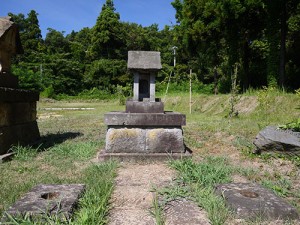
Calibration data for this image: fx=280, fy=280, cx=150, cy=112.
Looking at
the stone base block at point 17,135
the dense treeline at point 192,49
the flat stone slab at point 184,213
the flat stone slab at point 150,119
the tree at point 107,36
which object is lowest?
the flat stone slab at point 184,213

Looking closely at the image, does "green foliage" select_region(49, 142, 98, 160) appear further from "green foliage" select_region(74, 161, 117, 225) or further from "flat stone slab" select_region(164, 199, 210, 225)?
"flat stone slab" select_region(164, 199, 210, 225)

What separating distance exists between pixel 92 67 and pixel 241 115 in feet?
84.4

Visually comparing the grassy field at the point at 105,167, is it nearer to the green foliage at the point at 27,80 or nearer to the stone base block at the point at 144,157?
the stone base block at the point at 144,157

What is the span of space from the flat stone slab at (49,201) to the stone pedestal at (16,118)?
9.12ft

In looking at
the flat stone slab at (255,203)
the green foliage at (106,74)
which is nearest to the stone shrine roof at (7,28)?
the flat stone slab at (255,203)

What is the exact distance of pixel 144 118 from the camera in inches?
227

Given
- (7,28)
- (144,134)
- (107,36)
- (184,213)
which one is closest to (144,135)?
(144,134)

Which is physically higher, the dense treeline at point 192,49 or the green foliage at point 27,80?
the dense treeline at point 192,49

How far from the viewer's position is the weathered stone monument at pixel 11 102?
5.80 m

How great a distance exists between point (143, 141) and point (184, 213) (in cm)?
280

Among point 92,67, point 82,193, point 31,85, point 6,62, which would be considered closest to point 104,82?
point 92,67

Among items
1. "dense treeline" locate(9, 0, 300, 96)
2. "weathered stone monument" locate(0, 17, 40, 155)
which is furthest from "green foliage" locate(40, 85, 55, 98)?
"weathered stone monument" locate(0, 17, 40, 155)

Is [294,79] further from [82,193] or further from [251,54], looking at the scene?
[82,193]

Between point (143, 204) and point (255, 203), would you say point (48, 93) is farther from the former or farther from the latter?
point (255, 203)
